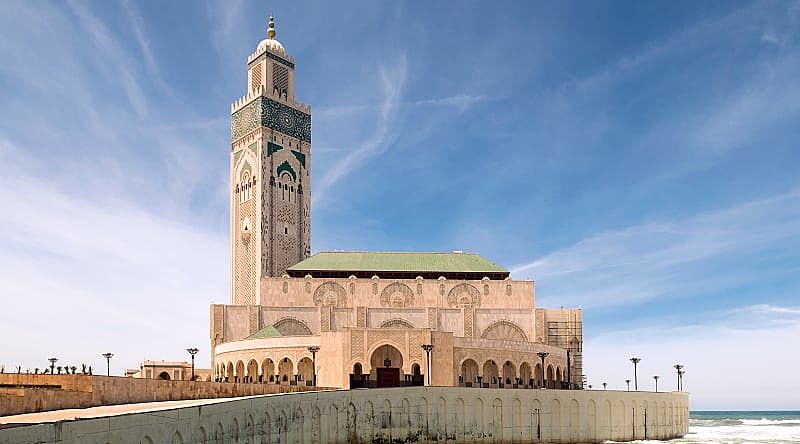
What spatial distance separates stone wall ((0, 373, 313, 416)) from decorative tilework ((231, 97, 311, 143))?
49.2 meters

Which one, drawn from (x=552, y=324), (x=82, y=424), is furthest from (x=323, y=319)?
(x=82, y=424)

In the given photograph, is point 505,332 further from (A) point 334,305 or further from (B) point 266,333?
(B) point 266,333

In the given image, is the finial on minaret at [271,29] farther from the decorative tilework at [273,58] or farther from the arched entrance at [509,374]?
the arched entrance at [509,374]

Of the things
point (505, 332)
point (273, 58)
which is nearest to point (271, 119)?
point (273, 58)

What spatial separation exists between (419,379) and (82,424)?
3948 centimetres

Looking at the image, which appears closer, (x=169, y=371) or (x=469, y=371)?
(x=469, y=371)

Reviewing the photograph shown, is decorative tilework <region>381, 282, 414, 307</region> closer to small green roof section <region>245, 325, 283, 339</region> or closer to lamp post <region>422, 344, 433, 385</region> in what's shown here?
small green roof section <region>245, 325, 283, 339</region>

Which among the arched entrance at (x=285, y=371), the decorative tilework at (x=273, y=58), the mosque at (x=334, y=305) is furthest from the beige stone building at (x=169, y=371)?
the decorative tilework at (x=273, y=58)

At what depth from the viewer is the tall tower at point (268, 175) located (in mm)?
79250

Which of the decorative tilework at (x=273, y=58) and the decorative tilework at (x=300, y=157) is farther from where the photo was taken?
the decorative tilework at (x=273, y=58)

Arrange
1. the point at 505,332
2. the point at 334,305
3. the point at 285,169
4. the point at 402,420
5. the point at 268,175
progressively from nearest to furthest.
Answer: the point at 402,420 < the point at 505,332 < the point at 334,305 < the point at 268,175 < the point at 285,169

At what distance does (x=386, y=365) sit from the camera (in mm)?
57938

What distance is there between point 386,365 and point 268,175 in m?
28.8

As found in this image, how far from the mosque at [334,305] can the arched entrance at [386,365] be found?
0.07 m
